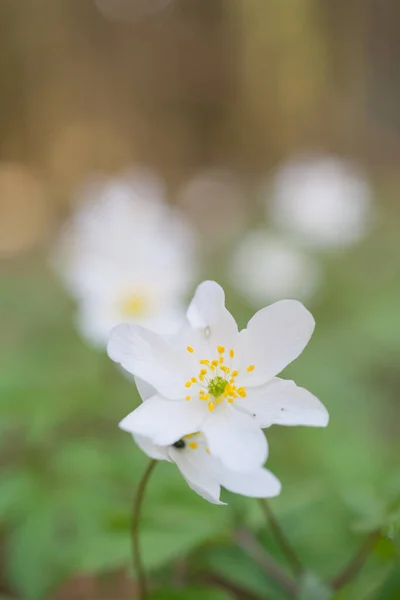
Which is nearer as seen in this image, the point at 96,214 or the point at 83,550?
the point at 83,550

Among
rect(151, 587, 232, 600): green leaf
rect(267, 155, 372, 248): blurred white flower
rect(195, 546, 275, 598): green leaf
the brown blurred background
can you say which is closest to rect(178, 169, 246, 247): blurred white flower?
rect(267, 155, 372, 248): blurred white flower

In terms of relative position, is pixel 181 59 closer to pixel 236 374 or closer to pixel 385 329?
pixel 385 329

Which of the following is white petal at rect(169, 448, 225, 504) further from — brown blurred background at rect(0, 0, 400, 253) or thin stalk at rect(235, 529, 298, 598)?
brown blurred background at rect(0, 0, 400, 253)

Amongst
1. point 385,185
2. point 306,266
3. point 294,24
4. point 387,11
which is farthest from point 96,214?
point 387,11

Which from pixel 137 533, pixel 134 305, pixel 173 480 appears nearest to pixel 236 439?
pixel 137 533

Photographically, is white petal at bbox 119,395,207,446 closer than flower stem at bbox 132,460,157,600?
Yes

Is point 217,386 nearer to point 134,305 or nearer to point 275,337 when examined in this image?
point 275,337
